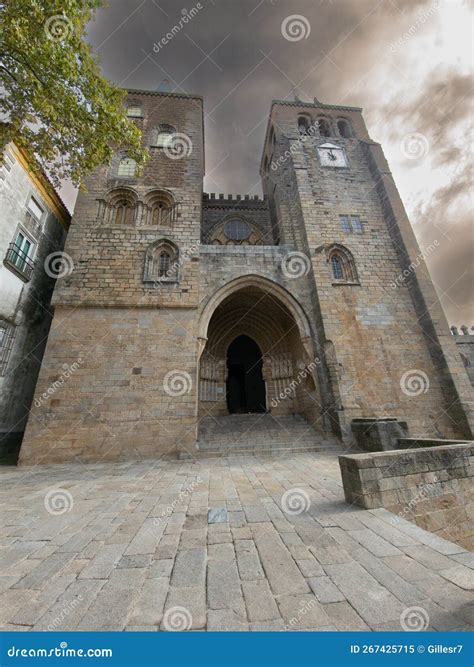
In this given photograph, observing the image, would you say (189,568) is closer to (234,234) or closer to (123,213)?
A: (123,213)

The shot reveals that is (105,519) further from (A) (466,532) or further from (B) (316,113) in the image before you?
(B) (316,113)

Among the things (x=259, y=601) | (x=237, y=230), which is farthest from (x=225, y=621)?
(x=237, y=230)

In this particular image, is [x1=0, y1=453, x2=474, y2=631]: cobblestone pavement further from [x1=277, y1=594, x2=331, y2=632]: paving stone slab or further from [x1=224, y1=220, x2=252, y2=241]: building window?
[x1=224, y1=220, x2=252, y2=241]: building window

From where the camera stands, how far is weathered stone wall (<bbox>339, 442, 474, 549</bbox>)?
3.50 metres

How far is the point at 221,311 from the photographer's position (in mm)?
12875

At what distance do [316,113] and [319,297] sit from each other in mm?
14173

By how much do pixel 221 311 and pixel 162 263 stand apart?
3916 mm

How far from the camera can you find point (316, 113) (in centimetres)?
1617

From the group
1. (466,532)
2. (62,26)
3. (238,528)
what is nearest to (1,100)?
(62,26)

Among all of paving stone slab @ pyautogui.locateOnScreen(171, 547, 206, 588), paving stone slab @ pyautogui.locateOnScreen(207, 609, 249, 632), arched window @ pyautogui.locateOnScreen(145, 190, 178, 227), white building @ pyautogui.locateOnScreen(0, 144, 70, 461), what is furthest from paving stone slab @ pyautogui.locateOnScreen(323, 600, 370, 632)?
arched window @ pyautogui.locateOnScreen(145, 190, 178, 227)

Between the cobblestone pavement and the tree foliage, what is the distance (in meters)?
7.49

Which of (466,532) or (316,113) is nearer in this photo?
(466,532)

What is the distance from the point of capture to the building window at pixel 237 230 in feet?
54.1

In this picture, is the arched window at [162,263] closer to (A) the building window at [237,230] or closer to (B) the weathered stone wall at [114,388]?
(B) the weathered stone wall at [114,388]
